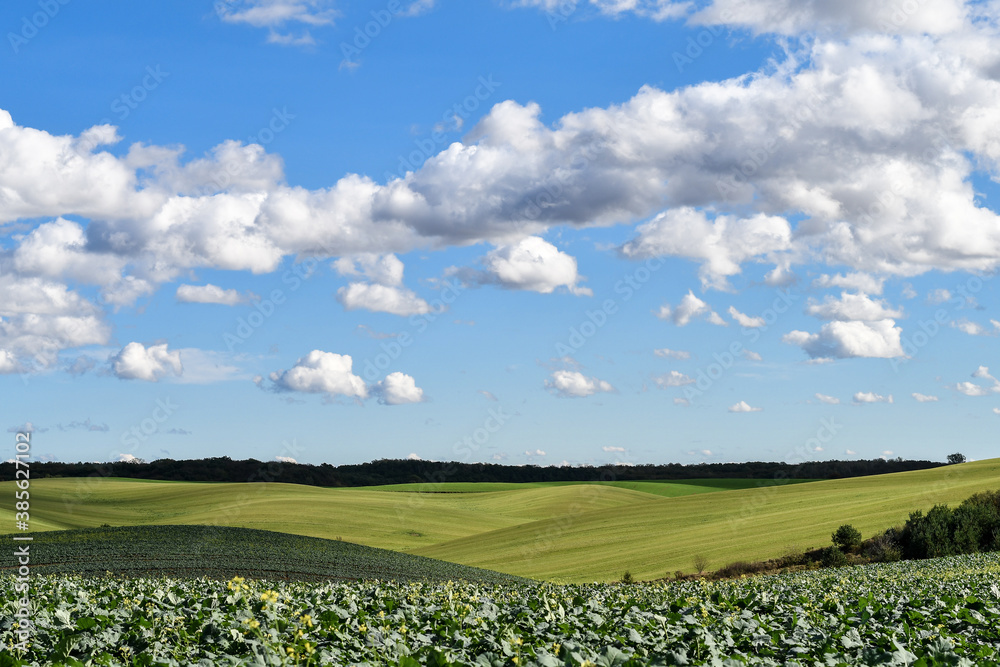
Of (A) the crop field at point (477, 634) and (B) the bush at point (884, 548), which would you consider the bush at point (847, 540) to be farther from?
(A) the crop field at point (477, 634)

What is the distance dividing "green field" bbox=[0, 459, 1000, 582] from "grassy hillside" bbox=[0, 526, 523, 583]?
17.4m

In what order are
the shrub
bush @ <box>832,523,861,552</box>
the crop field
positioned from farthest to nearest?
the shrub < bush @ <box>832,523,861,552</box> < the crop field

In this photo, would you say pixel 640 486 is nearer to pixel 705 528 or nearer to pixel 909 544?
pixel 705 528

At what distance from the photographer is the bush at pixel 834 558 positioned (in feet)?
158

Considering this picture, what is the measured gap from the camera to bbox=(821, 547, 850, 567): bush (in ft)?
158

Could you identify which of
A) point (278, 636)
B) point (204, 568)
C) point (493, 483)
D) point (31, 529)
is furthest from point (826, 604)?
point (493, 483)

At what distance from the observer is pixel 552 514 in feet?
367

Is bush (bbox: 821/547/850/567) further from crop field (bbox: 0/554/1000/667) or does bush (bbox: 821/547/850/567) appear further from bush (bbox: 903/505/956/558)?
crop field (bbox: 0/554/1000/667)

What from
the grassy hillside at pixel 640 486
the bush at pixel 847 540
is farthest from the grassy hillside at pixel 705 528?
the grassy hillside at pixel 640 486

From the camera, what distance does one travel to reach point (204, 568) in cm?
3388

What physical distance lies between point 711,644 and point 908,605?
5.84 meters

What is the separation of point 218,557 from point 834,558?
3675cm

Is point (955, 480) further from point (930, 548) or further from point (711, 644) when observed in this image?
point (711, 644)

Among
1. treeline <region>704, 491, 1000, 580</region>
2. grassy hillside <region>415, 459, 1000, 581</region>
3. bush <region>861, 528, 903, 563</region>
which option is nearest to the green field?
grassy hillside <region>415, 459, 1000, 581</region>
